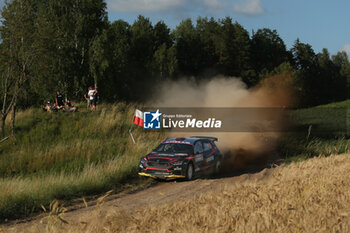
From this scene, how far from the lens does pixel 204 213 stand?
5355 millimetres

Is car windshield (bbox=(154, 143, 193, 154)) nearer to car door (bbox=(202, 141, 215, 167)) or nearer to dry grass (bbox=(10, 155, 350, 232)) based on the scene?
car door (bbox=(202, 141, 215, 167))

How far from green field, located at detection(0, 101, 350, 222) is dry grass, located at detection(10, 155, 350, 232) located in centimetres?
640

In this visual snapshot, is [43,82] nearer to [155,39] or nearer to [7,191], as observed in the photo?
[7,191]

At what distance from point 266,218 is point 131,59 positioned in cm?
6258

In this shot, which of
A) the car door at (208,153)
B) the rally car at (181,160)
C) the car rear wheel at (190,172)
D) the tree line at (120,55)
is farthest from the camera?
the tree line at (120,55)

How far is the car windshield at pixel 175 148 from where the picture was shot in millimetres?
15594

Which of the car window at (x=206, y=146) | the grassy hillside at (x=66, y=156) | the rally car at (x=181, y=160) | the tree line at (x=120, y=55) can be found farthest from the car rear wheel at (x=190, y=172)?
the tree line at (x=120, y=55)

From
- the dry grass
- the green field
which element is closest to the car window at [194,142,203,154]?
the green field

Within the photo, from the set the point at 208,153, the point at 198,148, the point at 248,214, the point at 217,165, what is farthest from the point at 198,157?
the point at 248,214

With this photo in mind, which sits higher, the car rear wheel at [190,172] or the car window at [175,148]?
the car window at [175,148]

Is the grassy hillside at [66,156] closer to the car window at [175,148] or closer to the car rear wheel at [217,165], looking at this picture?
the car window at [175,148]

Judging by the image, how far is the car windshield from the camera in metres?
15.6

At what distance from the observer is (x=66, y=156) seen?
62.1ft

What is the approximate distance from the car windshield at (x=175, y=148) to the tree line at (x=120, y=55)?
35.3 ft
